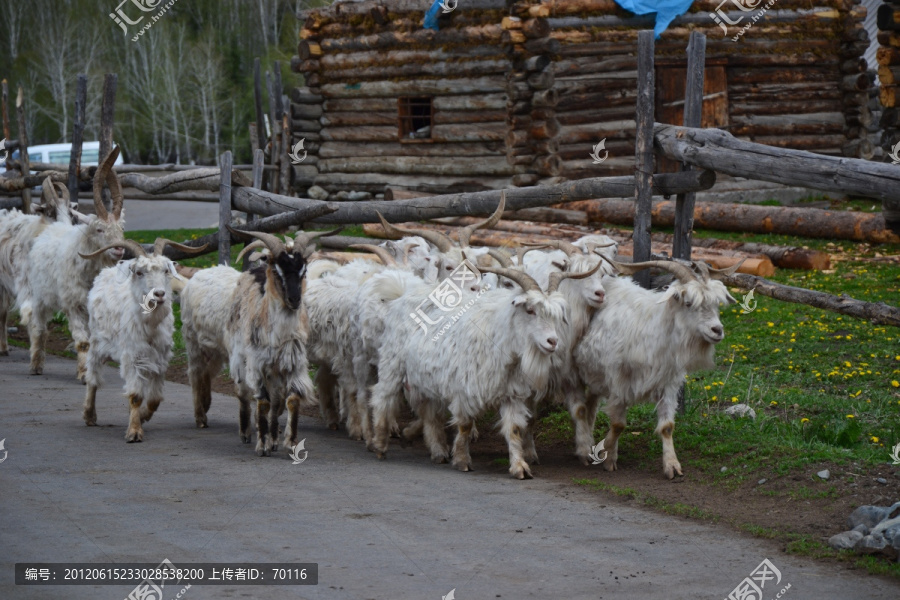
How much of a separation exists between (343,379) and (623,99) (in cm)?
1279

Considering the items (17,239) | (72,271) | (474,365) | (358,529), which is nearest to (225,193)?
(72,271)

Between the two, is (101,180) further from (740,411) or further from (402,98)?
(402,98)

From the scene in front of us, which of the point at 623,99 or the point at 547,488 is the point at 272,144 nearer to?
the point at 623,99

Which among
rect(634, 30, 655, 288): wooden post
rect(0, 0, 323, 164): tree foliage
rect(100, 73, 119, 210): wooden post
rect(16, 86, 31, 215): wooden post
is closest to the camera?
rect(634, 30, 655, 288): wooden post

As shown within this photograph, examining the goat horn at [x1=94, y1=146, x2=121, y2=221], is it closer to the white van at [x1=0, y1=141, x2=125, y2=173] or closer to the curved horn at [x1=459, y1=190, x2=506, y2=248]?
the curved horn at [x1=459, y1=190, x2=506, y2=248]

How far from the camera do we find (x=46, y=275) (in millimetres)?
13039

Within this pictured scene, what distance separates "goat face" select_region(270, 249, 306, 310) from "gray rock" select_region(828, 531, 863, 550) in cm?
464

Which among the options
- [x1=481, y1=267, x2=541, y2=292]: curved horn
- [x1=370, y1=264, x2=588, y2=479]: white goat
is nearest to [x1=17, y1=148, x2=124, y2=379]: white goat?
[x1=370, y1=264, x2=588, y2=479]: white goat

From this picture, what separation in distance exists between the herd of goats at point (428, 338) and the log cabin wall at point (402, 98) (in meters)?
11.3

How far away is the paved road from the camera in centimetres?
567

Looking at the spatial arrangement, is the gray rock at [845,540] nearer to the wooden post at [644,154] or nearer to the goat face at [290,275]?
the wooden post at [644,154]

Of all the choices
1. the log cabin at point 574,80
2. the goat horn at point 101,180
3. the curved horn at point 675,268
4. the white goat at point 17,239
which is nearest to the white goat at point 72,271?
the goat horn at point 101,180

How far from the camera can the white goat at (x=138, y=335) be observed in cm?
950

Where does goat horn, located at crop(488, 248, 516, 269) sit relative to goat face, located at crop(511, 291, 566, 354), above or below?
above
